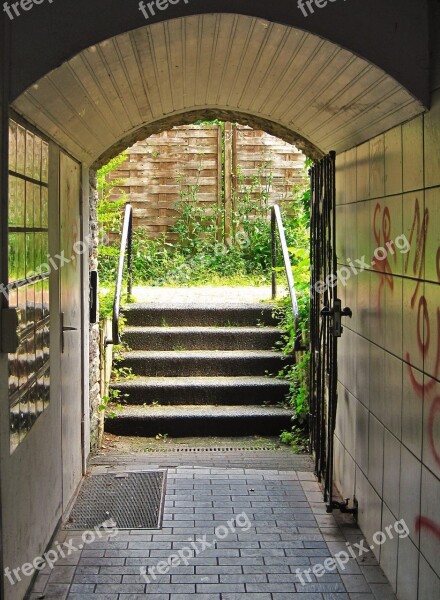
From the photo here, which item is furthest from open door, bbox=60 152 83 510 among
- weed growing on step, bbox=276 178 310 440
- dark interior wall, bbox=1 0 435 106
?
weed growing on step, bbox=276 178 310 440

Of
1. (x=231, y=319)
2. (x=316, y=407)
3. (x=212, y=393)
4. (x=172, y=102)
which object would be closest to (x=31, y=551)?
(x=316, y=407)

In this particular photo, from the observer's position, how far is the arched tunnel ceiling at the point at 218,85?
3260 millimetres

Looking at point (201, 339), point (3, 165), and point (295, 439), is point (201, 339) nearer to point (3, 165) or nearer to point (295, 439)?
point (295, 439)

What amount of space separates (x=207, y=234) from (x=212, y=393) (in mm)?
4902

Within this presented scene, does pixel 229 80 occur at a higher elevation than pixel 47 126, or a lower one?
higher

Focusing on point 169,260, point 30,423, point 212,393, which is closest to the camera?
point 30,423

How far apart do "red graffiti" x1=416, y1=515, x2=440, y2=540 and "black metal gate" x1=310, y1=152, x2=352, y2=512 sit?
4.91 ft

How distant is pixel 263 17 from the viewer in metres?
3.12

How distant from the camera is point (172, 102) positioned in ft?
16.9

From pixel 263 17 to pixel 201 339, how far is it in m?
4.78

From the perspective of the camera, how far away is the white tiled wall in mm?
3002

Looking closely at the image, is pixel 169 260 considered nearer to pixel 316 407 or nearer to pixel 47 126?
pixel 316 407

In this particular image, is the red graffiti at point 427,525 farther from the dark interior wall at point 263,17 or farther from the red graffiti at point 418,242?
the dark interior wall at point 263,17

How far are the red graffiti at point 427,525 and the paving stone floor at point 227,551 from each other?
677mm
